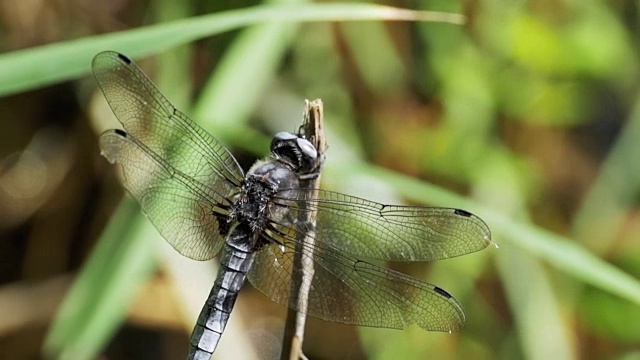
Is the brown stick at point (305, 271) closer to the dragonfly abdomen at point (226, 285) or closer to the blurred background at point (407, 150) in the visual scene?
the dragonfly abdomen at point (226, 285)

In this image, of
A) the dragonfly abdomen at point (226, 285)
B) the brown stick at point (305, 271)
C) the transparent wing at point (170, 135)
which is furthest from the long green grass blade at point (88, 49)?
the dragonfly abdomen at point (226, 285)

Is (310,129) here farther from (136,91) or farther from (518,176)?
(518,176)

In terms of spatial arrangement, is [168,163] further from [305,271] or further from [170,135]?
[305,271]

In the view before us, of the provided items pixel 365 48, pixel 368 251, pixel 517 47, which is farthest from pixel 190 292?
pixel 517 47

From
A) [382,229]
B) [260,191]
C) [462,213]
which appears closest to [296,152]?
[260,191]

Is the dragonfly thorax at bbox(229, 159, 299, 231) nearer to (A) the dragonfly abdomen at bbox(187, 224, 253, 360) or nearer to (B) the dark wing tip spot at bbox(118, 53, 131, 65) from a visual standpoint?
(A) the dragonfly abdomen at bbox(187, 224, 253, 360)
